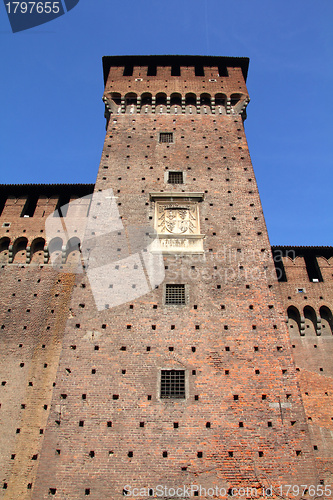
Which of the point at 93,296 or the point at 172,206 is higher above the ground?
the point at 172,206

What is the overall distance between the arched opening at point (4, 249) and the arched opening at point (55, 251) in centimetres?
162

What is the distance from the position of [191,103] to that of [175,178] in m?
4.75

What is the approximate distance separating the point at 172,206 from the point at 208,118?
5.37 m

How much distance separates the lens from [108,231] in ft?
43.0

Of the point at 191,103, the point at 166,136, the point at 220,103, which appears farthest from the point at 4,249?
the point at 220,103

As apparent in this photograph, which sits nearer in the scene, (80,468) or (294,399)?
(80,468)

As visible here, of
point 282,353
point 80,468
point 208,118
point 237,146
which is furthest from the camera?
point 208,118

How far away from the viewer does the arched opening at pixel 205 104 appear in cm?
1748

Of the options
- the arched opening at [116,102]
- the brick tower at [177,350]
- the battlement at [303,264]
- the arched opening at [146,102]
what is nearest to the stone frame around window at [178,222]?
the brick tower at [177,350]

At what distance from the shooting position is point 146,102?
17.9 m

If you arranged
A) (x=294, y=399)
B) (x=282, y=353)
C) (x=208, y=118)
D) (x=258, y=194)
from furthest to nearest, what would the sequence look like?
(x=208, y=118) < (x=258, y=194) < (x=282, y=353) < (x=294, y=399)

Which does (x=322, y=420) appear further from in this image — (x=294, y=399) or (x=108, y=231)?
(x=108, y=231)

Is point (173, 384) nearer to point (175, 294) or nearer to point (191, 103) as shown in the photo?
point (175, 294)

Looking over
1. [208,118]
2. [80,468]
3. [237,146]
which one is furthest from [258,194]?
[80,468]
